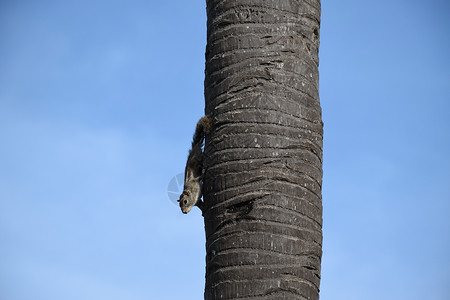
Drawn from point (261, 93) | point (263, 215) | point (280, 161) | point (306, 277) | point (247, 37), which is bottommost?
point (306, 277)

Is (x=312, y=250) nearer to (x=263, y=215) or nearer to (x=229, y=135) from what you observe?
(x=263, y=215)

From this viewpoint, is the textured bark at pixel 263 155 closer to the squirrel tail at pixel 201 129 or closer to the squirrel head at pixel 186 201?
the squirrel tail at pixel 201 129

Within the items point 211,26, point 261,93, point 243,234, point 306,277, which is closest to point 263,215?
point 243,234

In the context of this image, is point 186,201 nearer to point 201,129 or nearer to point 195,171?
point 195,171

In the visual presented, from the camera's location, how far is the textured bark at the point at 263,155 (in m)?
2.71

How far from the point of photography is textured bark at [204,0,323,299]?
2.71m

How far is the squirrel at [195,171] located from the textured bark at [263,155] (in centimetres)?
8

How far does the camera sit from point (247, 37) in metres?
3.00

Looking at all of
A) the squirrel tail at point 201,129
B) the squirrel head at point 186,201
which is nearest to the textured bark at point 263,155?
the squirrel tail at point 201,129

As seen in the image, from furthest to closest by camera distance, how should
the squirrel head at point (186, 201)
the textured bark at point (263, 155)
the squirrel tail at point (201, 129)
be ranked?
1. the squirrel head at point (186, 201)
2. the squirrel tail at point (201, 129)
3. the textured bark at point (263, 155)

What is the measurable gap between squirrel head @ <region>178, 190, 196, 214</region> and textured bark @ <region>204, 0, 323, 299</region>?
254mm

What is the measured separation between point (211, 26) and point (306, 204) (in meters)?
1.05

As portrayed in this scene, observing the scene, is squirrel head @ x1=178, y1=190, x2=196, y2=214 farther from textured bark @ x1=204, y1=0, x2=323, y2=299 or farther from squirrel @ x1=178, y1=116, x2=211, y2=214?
textured bark @ x1=204, y1=0, x2=323, y2=299

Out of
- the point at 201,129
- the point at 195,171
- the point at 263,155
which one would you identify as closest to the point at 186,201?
the point at 195,171
